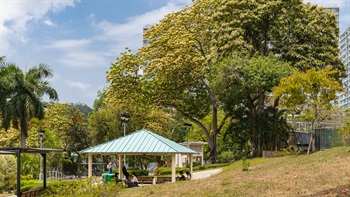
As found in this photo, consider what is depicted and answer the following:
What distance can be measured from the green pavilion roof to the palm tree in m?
15.2

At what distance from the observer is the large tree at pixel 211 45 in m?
37.2

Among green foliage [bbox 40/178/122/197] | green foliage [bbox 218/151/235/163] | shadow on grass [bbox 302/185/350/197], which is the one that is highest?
shadow on grass [bbox 302/185/350/197]

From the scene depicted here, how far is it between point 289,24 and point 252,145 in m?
10.3

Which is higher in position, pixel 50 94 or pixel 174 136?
pixel 50 94

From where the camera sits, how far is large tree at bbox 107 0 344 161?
122ft

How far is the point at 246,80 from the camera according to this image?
35.0 metres

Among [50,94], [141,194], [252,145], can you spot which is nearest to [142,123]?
[50,94]

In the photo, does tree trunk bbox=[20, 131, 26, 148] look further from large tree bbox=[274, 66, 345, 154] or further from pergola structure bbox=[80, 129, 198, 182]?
large tree bbox=[274, 66, 345, 154]

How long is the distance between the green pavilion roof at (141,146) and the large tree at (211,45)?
1073 centimetres

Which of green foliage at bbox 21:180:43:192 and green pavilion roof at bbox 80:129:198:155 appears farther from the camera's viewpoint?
green pavilion roof at bbox 80:129:198:155

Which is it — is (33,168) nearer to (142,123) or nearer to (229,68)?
(142,123)

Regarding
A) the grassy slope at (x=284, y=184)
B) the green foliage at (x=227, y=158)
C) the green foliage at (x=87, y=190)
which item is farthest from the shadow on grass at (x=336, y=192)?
the green foliage at (x=227, y=158)

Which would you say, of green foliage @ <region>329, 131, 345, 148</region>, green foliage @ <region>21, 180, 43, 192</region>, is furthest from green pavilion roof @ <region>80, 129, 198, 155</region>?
green foliage @ <region>329, 131, 345, 148</region>

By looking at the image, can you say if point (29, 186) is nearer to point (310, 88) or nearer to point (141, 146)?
point (141, 146)
